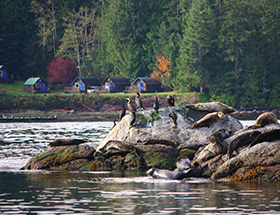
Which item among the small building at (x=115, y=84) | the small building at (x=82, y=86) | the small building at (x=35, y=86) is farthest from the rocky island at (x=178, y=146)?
the small building at (x=82, y=86)

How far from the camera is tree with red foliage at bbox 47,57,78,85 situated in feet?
401

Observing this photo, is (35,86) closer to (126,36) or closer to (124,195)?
(126,36)

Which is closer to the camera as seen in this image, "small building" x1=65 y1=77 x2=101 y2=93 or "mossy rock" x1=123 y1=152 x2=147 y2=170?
"mossy rock" x1=123 y1=152 x2=147 y2=170

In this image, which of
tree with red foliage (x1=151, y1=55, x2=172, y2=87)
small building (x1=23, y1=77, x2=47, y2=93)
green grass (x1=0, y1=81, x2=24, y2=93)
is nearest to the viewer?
tree with red foliage (x1=151, y1=55, x2=172, y2=87)

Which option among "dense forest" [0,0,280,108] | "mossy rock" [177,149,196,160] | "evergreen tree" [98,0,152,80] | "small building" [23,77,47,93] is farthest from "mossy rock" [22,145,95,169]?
"evergreen tree" [98,0,152,80]

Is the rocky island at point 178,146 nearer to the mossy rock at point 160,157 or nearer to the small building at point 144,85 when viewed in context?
the mossy rock at point 160,157

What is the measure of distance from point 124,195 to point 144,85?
95132mm

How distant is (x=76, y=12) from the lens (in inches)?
5527

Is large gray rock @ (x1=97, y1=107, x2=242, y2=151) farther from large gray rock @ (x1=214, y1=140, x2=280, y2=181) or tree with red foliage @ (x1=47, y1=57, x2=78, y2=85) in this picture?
tree with red foliage @ (x1=47, y1=57, x2=78, y2=85)

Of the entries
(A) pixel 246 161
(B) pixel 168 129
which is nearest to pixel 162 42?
(B) pixel 168 129

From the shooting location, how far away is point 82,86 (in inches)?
4633

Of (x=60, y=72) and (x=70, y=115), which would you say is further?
(x=60, y=72)

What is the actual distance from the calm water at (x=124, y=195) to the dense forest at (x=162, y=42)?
82612 mm

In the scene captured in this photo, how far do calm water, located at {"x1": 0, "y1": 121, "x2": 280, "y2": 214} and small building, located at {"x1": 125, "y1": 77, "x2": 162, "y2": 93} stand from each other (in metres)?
88.7
